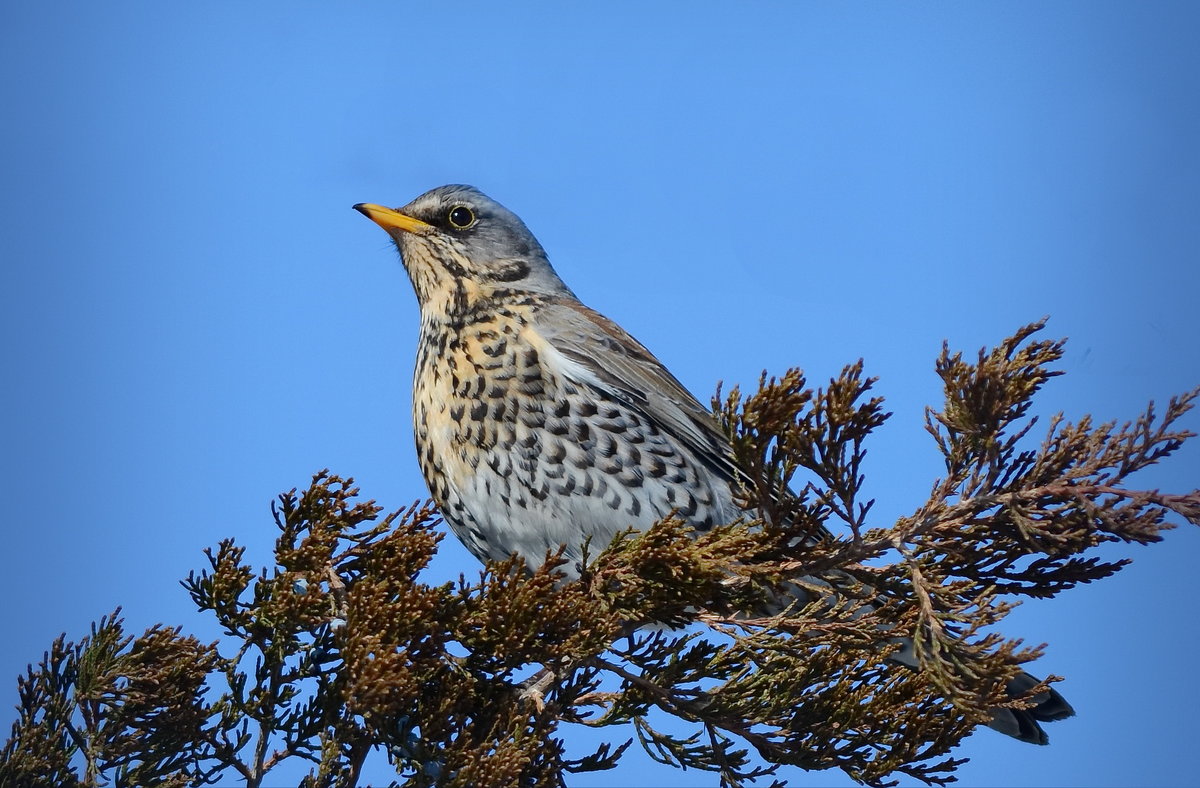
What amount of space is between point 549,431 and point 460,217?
3.71ft

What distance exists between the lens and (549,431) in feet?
10.9

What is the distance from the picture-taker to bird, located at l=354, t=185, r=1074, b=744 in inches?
129

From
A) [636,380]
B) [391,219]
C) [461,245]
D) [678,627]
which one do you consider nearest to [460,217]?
[461,245]

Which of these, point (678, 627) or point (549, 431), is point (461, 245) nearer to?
point (549, 431)

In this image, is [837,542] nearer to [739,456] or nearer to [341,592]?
[739,456]

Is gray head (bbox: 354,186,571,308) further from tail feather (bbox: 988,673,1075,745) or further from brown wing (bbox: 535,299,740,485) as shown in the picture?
tail feather (bbox: 988,673,1075,745)

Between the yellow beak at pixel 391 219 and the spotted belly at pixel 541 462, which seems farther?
the yellow beak at pixel 391 219

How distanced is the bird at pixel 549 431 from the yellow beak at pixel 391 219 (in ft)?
0.05

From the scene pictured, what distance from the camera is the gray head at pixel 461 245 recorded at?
13.0ft

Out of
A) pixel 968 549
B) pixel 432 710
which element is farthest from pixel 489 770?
pixel 968 549

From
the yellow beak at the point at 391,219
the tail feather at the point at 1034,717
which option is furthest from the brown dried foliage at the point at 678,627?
the yellow beak at the point at 391,219

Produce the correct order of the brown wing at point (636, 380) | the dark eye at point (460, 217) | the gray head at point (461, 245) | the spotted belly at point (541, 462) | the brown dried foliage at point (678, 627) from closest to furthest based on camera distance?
the brown dried foliage at point (678, 627), the spotted belly at point (541, 462), the brown wing at point (636, 380), the gray head at point (461, 245), the dark eye at point (460, 217)

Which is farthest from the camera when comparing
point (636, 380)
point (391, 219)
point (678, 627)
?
point (391, 219)

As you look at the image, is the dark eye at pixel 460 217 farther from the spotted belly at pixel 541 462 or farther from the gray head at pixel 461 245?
the spotted belly at pixel 541 462
